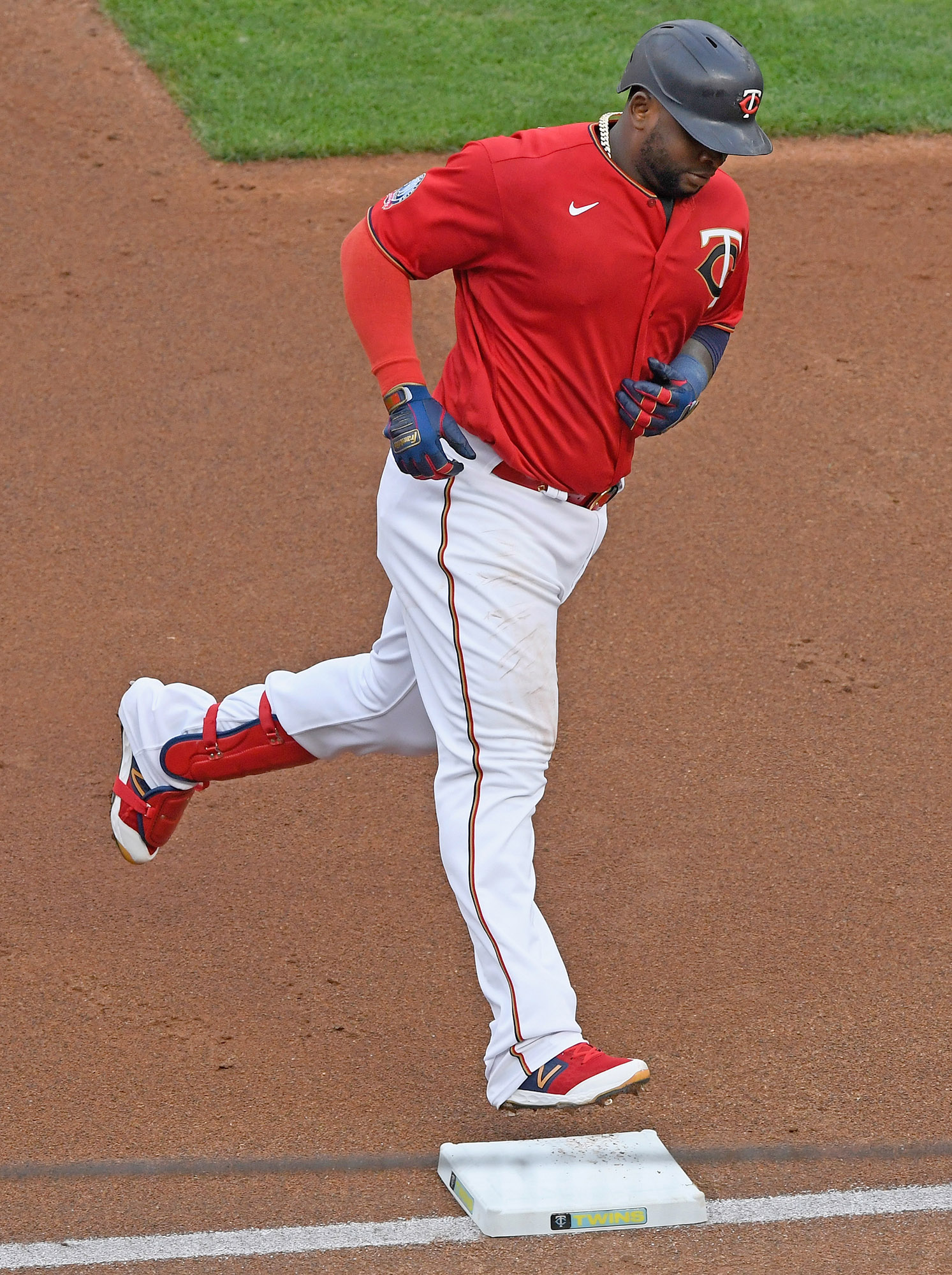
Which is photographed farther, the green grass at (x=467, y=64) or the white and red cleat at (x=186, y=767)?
the green grass at (x=467, y=64)

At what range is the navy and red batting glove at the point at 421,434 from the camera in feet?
10.1

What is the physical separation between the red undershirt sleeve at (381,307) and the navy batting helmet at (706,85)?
23.9 inches

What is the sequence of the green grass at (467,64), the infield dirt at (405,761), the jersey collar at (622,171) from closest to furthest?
the jersey collar at (622,171)
the infield dirt at (405,761)
the green grass at (467,64)

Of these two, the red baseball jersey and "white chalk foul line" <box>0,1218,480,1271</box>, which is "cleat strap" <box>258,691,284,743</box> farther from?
"white chalk foul line" <box>0,1218,480,1271</box>

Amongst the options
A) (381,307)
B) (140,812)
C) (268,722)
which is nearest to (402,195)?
(381,307)

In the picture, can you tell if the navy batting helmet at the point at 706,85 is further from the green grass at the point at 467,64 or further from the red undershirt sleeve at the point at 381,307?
the green grass at the point at 467,64

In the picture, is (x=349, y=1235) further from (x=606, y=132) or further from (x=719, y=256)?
(x=606, y=132)

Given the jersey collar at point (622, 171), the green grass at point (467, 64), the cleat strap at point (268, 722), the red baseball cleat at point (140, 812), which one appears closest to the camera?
the jersey collar at point (622, 171)

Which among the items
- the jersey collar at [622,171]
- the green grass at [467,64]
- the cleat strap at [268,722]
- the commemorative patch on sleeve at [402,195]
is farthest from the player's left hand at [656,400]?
the green grass at [467,64]

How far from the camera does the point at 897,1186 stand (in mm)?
3145

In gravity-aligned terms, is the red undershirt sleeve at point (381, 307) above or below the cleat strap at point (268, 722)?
above

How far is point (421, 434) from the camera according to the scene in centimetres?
309

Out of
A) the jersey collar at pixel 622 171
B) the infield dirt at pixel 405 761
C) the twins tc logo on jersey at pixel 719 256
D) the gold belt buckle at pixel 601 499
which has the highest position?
the jersey collar at pixel 622 171

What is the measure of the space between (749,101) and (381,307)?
837 mm
